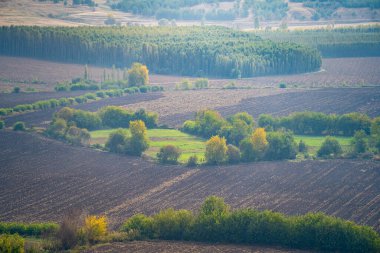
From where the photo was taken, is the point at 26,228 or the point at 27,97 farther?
the point at 27,97

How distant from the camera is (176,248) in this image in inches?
2167

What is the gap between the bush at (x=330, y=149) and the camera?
8325 cm

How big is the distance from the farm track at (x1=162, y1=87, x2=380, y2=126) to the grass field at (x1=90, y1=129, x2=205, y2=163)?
14.7ft

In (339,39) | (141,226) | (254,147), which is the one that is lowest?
(141,226)

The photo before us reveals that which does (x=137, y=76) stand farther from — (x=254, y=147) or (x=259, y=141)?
(x=254, y=147)

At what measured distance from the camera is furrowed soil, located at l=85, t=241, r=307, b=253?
54438 millimetres

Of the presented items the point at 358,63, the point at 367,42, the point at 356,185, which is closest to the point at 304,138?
the point at 356,185

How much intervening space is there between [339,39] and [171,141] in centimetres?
8556

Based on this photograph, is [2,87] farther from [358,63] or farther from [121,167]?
[358,63]

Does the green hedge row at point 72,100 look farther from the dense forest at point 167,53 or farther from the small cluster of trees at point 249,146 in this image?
the small cluster of trees at point 249,146

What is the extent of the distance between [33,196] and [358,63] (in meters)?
92.6

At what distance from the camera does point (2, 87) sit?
121812 millimetres

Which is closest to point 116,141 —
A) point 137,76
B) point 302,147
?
point 302,147

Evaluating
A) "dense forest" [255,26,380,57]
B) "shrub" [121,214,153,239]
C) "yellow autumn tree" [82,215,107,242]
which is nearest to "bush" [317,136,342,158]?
"shrub" [121,214,153,239]
